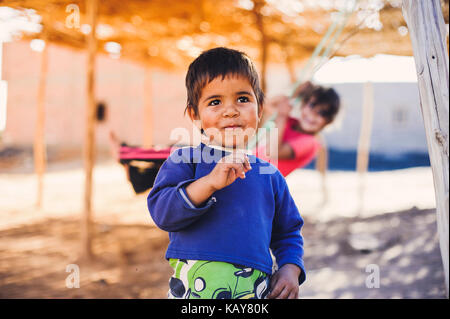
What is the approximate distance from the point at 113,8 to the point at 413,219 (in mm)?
4174

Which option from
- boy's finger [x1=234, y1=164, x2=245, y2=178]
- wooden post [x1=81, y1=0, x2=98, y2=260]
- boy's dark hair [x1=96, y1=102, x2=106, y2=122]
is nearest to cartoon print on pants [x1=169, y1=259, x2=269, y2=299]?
boy's finger [x1=234, y1=164, x2=245, y2=178]

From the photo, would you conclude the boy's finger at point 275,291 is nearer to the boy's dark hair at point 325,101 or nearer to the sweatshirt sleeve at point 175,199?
the sweatshirt sleeve at point 175,199

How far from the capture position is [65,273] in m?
2.78

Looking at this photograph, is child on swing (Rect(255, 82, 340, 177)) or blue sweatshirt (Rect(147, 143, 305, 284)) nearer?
blue sweatshirt (Rect(147, 143, 305, 284))

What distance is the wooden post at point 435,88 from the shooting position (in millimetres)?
700

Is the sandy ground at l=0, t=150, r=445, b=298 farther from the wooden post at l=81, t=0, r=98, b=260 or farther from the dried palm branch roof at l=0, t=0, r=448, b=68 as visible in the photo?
the dried palm branch roof at l=0, t=0, r=448, b=68

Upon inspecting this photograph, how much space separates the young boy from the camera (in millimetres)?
817

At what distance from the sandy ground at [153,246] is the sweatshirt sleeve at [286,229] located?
168 centimetres

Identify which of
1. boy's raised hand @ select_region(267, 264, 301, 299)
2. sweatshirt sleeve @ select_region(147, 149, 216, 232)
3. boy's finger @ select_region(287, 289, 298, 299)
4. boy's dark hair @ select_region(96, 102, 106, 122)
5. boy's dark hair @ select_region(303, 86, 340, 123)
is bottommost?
boy's finger @ select_region(287, 289, 298, 299)

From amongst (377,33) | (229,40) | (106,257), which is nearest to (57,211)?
(106,257)

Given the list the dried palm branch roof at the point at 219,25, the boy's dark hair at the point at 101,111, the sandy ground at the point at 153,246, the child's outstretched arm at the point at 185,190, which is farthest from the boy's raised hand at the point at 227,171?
the boy's dark hair at the point at 101,111

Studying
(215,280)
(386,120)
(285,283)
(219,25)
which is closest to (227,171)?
(215,280)

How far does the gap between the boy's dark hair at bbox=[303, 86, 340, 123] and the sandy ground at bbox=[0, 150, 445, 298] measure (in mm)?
1167
